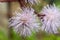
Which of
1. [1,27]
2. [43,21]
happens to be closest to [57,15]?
[43,21]

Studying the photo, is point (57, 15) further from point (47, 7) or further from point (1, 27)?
point (1, 27)

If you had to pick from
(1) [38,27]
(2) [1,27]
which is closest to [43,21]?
(1) [38,27]

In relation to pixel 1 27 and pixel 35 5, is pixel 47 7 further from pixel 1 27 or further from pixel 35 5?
pixel 1 27
